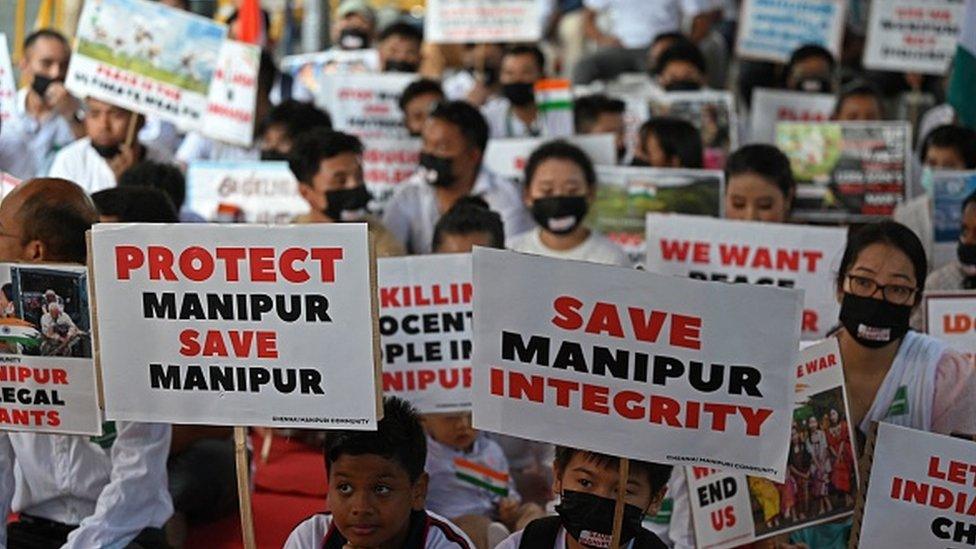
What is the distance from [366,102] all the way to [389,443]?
575cm

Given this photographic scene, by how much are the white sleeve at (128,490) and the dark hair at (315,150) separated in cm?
254

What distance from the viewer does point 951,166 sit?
8.20 m

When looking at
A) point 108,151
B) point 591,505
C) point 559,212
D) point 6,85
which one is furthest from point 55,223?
point 108,151

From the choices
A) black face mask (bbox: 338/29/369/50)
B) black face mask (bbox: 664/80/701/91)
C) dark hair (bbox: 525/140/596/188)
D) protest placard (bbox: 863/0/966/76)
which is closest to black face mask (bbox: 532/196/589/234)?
dark hair (bbox: 525/140/596/188)

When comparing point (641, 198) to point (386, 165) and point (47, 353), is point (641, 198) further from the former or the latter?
point (47, 353)

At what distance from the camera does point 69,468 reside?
16.0ft

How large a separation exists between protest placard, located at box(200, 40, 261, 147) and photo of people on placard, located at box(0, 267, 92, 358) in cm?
Answer: 474

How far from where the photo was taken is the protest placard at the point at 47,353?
430 cm

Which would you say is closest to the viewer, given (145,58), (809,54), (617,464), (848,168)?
(617,464)

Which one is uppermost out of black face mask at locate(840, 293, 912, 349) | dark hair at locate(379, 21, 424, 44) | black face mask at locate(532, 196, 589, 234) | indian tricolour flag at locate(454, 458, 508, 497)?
dark hair at locate(379, 21, 424, 44)

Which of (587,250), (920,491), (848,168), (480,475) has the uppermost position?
(848,168)

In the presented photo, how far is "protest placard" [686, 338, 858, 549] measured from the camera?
15.3 ft

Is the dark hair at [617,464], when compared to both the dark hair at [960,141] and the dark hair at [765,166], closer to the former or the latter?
the dark hair at [765,166]

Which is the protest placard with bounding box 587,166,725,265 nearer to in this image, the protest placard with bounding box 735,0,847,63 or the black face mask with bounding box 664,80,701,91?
the black face mask with bounding box 664,80,701,91
